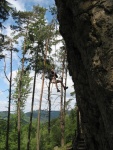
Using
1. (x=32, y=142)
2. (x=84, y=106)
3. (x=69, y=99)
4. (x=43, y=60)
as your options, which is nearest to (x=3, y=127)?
(x=32, y=142)

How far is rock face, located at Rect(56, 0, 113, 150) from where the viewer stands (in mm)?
5574

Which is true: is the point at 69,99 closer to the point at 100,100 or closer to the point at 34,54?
the point at 34,54

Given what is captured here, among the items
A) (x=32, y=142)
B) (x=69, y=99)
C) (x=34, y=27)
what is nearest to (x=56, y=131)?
(x=32, y=142)

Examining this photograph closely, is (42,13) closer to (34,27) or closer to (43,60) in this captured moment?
(34,27)

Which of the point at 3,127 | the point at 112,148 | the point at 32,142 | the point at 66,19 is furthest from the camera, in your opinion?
the point at 3,127

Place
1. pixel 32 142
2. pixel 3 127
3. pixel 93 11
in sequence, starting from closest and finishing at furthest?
1. pixel 93 11
2. pixel 32 142
3. pixel 3 127

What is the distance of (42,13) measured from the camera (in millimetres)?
30406

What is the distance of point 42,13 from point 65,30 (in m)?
22.9

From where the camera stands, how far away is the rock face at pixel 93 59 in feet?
18.3

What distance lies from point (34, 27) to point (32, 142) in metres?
16.8

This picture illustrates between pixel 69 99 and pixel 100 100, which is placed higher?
pixel 69 99

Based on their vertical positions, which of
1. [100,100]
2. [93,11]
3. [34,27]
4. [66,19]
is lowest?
[100,100]

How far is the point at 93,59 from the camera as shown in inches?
235

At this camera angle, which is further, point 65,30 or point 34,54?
point 34,54
